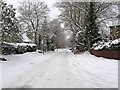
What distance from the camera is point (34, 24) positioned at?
63875mm

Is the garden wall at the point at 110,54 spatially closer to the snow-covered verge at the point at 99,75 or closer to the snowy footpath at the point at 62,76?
the snowy footpath at the point at 62,76

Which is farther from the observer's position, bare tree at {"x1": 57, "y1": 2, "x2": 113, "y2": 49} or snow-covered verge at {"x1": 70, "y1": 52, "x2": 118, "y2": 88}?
bare tree at {"x1": 57, "y1": 2, "x2": 113, "y2": 49}

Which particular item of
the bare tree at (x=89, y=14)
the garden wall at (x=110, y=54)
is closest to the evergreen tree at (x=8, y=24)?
the garden wall at (x=110, y=54)

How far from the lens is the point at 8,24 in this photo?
25672 mm

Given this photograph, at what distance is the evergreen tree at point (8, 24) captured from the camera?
25.1 m

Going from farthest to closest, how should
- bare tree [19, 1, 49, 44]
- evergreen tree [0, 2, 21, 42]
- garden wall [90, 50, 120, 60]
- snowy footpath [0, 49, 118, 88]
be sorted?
bare tree [19, 1, 49, 44]
evergreen tree [0, 2, 21, 42]
garden wall [90, 50, 120, 60]
snowy footpath [0, 49, 118, 88]

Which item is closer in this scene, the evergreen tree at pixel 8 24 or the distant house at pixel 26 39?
the evergreen tree at pixel 8 24

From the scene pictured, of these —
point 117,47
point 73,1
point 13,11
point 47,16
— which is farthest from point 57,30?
point 117,47

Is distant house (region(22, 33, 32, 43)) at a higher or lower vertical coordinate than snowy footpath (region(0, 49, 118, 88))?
lower

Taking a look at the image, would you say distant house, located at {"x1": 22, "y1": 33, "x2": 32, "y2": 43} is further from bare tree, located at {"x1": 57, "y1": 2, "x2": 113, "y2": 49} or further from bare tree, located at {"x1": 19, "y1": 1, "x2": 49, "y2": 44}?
bare tree, located at {"x1": 57, "y1": 2, "x2": 113, "y2": 49}

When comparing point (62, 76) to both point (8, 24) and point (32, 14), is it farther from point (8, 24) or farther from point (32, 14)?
point (32, 14)

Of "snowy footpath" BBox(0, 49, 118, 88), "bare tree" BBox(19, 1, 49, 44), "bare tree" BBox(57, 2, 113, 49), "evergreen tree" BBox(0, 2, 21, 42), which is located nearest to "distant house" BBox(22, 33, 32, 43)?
"bare tree" BBox(19, 1, 49, 44)

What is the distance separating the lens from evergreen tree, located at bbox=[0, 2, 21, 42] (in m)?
25.1

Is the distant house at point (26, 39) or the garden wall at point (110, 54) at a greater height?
the garden wall at point (110, 54)
